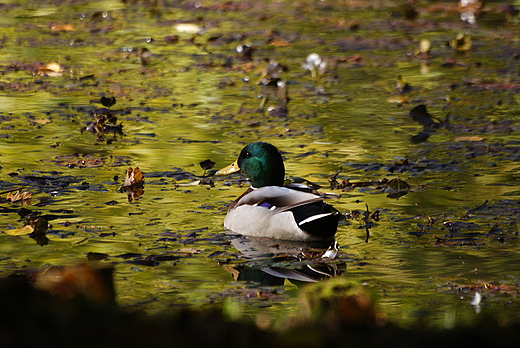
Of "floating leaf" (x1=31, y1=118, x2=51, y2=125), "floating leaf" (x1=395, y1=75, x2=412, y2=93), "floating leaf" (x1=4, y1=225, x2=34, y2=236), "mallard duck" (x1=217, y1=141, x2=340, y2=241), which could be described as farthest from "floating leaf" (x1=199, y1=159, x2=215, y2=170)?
"floating leaf" (x1=395, y1=75, x2=412, y2=93)

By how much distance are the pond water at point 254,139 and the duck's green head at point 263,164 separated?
363 millimetres

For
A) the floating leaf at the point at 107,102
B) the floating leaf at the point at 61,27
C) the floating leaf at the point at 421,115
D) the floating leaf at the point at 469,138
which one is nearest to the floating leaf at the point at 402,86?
the floating leaf at the point at 421,115

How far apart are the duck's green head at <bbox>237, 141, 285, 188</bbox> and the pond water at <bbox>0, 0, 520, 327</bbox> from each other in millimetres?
363

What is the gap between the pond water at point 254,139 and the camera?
5453 millimetres

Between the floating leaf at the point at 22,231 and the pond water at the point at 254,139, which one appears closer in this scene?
the pond water at the point at 254,139

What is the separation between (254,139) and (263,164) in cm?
206

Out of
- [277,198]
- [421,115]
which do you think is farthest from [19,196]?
[421,115]

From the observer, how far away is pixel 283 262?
5777 mm

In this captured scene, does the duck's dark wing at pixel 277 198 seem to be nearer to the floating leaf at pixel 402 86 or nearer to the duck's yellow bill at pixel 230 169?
the duck's yellow bill at pixel 230 169

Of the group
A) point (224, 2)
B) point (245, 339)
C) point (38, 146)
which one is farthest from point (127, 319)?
point (224, 2)

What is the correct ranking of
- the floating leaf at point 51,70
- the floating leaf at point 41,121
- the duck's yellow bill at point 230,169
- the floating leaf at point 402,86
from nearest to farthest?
the duck's yellow bill at point 230,169, the floating leaf at point 41,121, the floating leaf at point 402,86, the floating leaf at point 51,70

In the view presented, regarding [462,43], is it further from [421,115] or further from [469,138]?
[469,138]

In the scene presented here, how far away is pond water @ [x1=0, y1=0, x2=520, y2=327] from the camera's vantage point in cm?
545

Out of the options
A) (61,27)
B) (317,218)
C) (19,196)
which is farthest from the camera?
(61,27)
